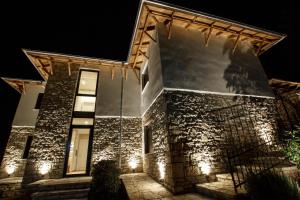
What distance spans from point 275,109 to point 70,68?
423 inches

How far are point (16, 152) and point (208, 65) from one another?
11.9 m

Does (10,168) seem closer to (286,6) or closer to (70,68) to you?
(70,68)

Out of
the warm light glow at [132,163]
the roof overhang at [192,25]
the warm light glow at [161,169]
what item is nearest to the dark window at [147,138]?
the warm light glow at [132,163]

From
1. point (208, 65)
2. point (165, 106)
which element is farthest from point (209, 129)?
point (208, 65)

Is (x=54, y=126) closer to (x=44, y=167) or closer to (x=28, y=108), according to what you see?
(x=44, y=167)

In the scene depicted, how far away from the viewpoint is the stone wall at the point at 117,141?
307 inches

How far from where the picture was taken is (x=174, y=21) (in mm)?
6695

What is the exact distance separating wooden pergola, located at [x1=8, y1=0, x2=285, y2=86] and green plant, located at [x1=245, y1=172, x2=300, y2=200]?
18.6ft

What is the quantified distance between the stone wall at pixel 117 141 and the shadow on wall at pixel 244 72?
17.0 ft

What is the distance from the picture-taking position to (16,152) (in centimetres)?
925

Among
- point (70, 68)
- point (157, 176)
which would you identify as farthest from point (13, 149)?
point (157, 176)

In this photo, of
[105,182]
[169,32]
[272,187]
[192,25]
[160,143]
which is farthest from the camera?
[192,25]

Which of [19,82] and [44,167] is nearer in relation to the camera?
[44,167]

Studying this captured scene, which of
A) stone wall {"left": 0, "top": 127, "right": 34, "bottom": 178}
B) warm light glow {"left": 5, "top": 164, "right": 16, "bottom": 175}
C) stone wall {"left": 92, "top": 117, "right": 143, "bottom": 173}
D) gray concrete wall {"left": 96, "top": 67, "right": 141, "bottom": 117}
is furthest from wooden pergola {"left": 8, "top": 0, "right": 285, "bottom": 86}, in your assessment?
warm light glow {"left": 5, "top": 164, "right": 16, "bottom": 175}
